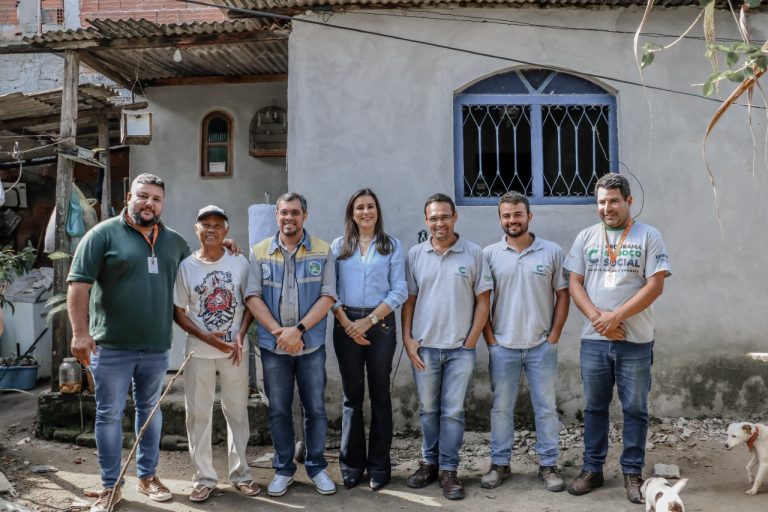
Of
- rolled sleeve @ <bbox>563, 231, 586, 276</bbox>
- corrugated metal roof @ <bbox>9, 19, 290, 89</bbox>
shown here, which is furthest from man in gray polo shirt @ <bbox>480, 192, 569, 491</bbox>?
corrugated metal roof @ <bbox>9, 19, 290, 89</bbox>

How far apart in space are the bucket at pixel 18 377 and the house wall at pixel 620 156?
172 inches

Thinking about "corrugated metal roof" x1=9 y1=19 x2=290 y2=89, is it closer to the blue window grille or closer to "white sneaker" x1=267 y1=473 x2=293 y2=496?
the blue window grille

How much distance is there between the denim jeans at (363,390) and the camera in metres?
4.51

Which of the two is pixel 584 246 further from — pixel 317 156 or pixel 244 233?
Result: pixel 244 233

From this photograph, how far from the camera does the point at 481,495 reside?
4551 millimetres

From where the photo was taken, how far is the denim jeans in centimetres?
451

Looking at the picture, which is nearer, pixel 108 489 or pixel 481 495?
pixel 108 489

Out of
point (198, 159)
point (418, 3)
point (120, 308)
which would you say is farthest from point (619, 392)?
point (198, 159)

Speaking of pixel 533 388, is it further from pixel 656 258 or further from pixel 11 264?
pixel 11 264

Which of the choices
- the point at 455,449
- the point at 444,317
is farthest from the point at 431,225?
the point at 455,449

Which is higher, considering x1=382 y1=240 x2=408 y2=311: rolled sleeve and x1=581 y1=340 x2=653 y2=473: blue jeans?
x1=382 y1=240 x2=408 y2=311: rolled sleeve

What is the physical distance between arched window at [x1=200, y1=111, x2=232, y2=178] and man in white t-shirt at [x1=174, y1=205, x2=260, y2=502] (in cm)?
383

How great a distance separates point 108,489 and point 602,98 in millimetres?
5206

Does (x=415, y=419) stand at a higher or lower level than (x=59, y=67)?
lower
